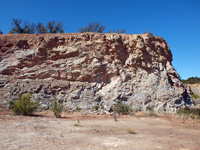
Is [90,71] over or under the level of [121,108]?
over

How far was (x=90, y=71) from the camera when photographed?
19.6 meters

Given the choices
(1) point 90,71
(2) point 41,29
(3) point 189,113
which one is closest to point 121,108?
(1) point 90,71

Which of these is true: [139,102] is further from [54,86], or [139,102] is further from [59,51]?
[59,51]

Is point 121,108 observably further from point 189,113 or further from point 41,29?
point 41,29

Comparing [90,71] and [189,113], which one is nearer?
[189,113]

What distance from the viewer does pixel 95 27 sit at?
2948cm

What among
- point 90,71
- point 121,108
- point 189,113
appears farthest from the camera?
point 90,71

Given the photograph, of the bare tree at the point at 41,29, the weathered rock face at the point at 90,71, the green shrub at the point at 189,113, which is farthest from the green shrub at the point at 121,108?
the bare tree at the point at 41,29

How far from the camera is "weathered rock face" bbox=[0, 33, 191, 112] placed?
59.6ft

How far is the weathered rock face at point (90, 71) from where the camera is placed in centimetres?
1817

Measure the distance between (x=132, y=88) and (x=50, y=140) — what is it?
45.5 feet

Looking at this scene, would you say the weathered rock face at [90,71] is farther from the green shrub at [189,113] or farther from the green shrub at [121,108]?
the green shrub at [189,113]

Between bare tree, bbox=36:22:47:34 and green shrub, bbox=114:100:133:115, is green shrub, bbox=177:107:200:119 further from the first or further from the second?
bare tree, bbox=36:22:47:34

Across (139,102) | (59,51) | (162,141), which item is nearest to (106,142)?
(162,141)
